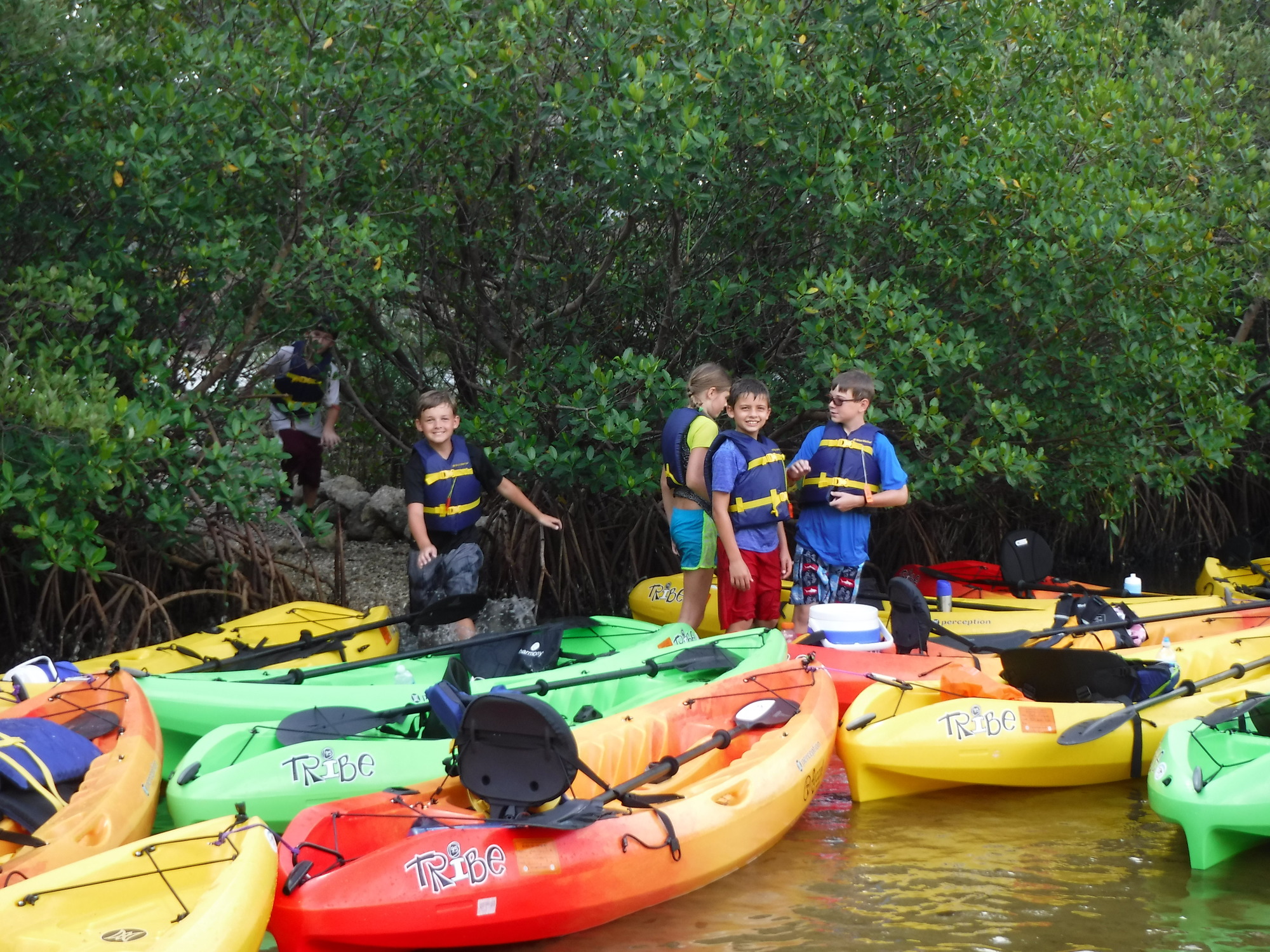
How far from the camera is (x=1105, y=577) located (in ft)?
38.3

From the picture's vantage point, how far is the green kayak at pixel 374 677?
4.95 m

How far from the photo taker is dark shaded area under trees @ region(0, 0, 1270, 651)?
5938mm

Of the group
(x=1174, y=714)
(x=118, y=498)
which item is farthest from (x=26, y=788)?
(x=1174, y=714)

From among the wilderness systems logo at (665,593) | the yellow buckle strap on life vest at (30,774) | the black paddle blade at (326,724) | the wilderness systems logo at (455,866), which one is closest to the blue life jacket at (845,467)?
the wilderness systems logo at (665,593)

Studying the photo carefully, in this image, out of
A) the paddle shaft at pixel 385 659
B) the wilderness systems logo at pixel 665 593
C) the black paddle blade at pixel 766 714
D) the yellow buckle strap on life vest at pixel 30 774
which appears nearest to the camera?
the yellow buckle strap on life vest at pixel 30 774

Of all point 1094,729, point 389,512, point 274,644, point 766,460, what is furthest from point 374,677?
point 389,512

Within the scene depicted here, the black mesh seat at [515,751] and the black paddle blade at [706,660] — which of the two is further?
the black paddle blade at [706,660]

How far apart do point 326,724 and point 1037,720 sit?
2745mm

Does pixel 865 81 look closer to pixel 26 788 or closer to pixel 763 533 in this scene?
pixel 763 533

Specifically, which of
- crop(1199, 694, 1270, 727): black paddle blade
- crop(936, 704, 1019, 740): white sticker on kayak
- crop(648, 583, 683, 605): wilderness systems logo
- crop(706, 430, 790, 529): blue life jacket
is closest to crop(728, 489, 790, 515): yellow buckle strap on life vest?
crop(706, 430, 790, 529): blue life jacket

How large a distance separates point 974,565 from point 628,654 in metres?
3.21

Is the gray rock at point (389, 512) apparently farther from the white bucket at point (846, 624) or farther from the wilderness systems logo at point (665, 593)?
the white bucket at point (846, 624)

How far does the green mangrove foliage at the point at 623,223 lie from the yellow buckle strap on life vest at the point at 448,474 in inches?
33.0

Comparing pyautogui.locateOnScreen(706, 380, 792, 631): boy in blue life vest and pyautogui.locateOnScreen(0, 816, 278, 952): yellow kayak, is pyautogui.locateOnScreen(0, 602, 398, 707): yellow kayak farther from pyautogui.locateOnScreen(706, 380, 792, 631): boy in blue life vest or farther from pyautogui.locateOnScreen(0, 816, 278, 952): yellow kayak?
pyautogui.locateOnScreen(0, 816, 278, 952): yellow kayak
